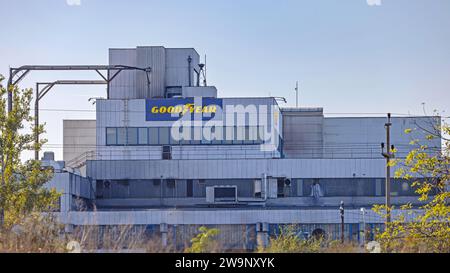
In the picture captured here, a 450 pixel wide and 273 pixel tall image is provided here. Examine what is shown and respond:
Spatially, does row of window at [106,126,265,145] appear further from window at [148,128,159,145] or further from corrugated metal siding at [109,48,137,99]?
corrugated metal siding at [109,48,137,99]

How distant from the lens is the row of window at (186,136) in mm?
54094

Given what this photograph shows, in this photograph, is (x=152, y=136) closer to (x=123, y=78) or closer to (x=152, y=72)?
(x=152, y=72)

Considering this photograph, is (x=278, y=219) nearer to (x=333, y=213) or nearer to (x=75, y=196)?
(x=333, y=213)

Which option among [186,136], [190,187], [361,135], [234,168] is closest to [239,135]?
[234,168]

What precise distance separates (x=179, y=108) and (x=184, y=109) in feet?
1.13

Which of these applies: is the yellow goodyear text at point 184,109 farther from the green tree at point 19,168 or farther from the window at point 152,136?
the green tree at point 19,168

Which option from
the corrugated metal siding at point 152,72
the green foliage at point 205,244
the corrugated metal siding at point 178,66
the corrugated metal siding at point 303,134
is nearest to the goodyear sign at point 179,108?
the corrugated metal siding at point 152,72

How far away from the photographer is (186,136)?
2126 inches

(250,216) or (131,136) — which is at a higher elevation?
(131,136)

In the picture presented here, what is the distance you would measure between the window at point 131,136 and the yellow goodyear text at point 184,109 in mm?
1880

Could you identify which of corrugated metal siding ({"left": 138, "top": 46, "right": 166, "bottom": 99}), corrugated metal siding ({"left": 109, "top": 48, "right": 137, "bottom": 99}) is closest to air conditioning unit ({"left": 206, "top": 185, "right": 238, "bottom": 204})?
corrugated metal siding ({"left": 138, "top": 46, "right": 166, "bottom": 99})

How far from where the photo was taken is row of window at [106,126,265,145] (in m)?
54.1
